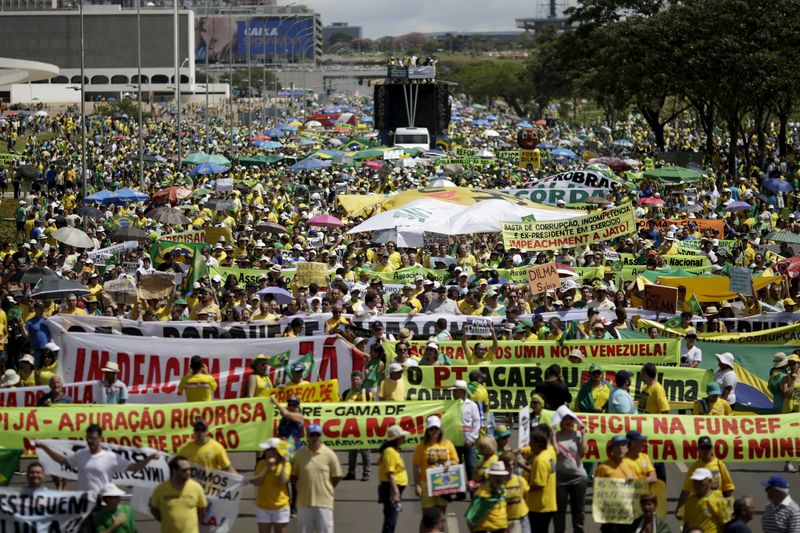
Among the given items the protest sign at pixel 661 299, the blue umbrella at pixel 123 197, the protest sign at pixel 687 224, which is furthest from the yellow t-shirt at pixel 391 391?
the blue umbrella at pixel 123 197

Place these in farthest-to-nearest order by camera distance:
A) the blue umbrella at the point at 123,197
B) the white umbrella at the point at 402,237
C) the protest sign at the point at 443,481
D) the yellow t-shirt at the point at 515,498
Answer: the blue umbrella at the point at 123,197 < the white umbrella at the point at 402,237 < the protest sign at the point at 443,481 < the yellow t-shirt at the point at 515,498

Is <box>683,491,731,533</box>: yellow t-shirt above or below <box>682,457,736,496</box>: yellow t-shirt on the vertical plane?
below

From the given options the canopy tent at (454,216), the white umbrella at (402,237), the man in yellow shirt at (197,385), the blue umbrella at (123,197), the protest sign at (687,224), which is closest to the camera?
the man in yellow shirt at (197,385)

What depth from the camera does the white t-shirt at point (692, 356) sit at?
15836mm

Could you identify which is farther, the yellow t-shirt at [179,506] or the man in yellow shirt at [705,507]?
the man in yellow shirt at [705,507]

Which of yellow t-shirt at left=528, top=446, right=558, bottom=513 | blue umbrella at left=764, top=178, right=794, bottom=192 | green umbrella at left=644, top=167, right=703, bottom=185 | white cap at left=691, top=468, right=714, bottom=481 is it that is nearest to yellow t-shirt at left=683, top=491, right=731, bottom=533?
white cap at left=691, top=468, right=714, bottom=481

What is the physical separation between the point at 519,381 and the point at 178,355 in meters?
3.39

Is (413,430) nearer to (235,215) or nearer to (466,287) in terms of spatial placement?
(466,287)

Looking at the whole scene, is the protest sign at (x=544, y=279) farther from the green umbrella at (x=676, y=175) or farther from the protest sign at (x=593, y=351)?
the green umbrella at (x=676, y=175)

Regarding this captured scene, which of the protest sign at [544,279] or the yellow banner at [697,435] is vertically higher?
the protest sign at [544,279]

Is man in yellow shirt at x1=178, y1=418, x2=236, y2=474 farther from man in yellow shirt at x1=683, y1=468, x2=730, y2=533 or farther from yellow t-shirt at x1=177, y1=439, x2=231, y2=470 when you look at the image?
man in yellow shirt at x1=683, y1=468, x2=730, y2=533

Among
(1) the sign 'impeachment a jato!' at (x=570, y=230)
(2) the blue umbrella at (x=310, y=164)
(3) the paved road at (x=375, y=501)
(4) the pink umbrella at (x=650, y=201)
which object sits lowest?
(3) the paved road at (x=375, y=501)

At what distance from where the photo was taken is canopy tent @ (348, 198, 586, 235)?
24797 mm

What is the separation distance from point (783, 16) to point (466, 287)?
3706 centimetres
